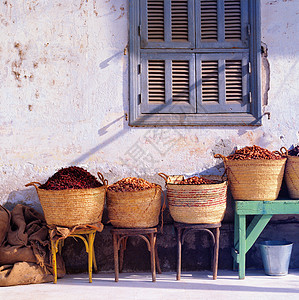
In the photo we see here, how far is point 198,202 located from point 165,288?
0.80 meters

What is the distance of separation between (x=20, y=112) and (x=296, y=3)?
314cm

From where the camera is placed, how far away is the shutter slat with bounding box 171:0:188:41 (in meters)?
4.46

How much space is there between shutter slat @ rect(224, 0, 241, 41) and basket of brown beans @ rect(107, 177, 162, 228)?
1.84 meters

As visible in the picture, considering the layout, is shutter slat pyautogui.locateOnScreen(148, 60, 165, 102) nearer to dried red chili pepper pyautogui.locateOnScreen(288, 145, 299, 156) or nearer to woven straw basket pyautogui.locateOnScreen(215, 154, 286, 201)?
woven straw basket pyautogui.locateOnScreen(215, 154, 286, 201)

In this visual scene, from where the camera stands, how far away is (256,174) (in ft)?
12.8

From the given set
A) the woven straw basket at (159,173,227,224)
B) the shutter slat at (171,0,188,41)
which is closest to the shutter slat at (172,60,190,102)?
the shutter slat at (171,0,188,41)

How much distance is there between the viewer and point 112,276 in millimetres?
4148

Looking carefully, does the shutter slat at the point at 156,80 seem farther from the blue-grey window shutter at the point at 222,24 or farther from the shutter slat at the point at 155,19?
the blue-grey window shutter at the point at 222,24

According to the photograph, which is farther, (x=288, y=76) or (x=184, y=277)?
(x=288, y=76)

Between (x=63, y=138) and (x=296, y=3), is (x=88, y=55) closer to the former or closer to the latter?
(x=63, y=138)

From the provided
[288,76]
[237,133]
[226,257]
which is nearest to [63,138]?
[237,133]

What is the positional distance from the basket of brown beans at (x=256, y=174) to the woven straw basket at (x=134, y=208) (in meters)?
0.77

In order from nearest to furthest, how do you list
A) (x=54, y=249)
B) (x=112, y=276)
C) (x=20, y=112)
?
1. (x=54, y=249)
2. (x=112, y=276)
3. (x=20, y=112)

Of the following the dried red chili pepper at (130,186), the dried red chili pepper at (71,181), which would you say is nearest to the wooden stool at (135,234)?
the dried red chili pepper at (130,186)
